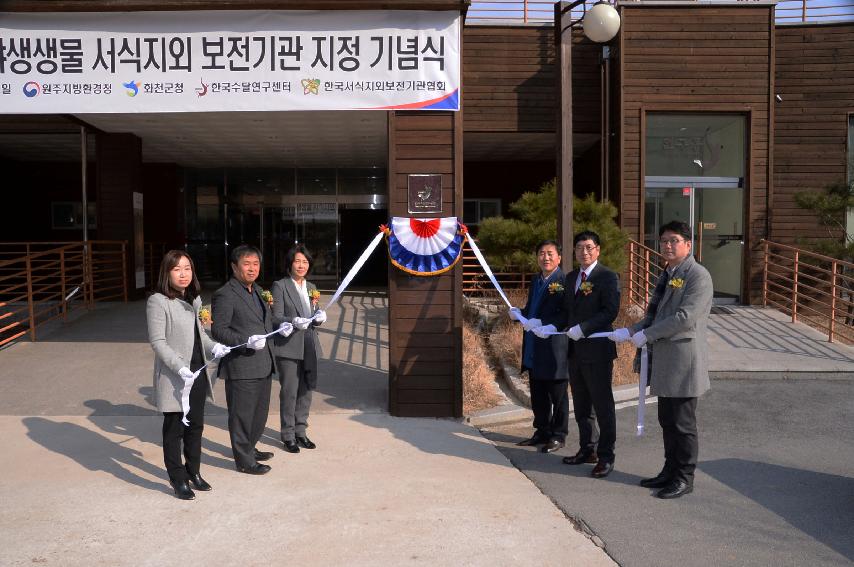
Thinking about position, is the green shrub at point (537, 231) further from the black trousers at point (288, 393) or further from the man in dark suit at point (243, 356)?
the man in dark suit at point (243, 356)

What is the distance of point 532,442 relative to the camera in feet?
18.6

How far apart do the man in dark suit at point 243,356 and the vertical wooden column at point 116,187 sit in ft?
32.8

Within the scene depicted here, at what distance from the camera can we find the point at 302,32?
6.25 m

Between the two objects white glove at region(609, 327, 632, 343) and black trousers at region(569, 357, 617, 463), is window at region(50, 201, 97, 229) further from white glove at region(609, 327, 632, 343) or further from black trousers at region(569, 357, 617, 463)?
white glove at region(609, 327, 632, 343)

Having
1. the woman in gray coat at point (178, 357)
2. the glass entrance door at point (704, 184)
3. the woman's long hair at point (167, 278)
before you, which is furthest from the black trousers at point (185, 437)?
the glass entrance door at point (704, 184)

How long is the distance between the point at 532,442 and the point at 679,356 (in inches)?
64.1

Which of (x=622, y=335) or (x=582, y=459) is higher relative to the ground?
(x=622, y=335)

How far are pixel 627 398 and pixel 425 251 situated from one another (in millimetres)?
2688

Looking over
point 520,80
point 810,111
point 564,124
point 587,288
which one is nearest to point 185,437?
point 587,288

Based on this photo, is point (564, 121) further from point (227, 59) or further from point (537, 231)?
point (227, 59)

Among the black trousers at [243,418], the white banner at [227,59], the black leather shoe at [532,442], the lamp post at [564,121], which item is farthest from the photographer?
the lamp post at [564,121]

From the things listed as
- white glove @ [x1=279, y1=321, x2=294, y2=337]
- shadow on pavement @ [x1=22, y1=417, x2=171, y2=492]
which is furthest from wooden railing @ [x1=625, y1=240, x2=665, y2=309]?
shadow on pavement @ [x1=22, y1=417, x2=171, y2=492]

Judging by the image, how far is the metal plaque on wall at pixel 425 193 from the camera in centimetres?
Answer: 637

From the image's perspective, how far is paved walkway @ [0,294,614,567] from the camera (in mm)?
3611
